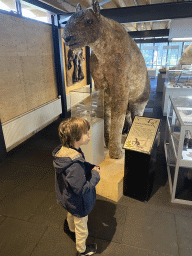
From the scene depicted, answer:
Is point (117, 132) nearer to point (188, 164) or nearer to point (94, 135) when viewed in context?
point (94, 135)

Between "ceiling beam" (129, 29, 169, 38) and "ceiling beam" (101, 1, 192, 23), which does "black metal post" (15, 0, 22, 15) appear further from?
"ceiling beam" (129, 29, 169, 38)

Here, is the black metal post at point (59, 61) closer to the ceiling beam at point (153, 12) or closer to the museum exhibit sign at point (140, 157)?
the ceiling beam at point (153, 12)

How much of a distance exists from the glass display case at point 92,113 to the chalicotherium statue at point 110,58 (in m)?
0.21

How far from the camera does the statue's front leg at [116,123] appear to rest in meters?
2.57

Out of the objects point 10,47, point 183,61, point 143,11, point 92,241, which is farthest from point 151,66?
point 92,241

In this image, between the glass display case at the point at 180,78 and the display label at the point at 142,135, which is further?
the glass display case at the point at 180,78

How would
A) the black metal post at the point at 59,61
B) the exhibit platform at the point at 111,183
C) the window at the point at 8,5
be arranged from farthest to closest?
the black metal post at the point at 59,61
the window at the point at 8,5
the exhibit platform at the point at 111,183

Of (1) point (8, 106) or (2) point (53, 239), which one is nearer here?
(2) point (53, 239)

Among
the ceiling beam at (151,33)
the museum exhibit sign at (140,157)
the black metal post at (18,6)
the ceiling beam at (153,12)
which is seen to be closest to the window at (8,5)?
the black metal post at (18,6)

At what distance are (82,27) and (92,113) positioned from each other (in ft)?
3.19

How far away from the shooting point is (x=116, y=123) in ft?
8.61

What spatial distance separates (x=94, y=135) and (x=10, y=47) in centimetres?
260

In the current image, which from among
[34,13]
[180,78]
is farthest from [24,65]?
[180,78]

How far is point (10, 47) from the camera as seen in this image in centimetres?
361
